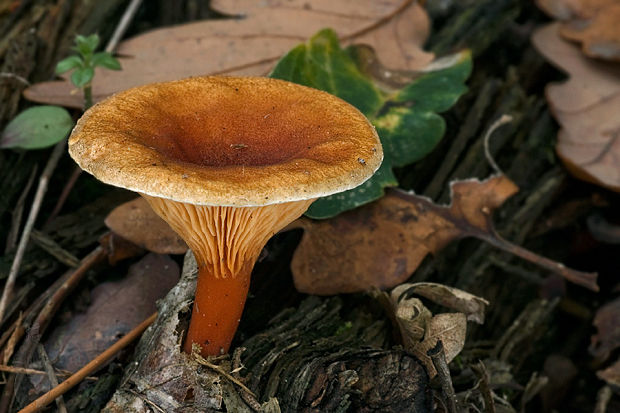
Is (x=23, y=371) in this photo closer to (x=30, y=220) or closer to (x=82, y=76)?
(x=30, y=220)

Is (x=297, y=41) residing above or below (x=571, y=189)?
above

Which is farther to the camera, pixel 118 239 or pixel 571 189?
pixel 571 189

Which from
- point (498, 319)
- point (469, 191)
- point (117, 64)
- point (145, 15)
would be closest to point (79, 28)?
point (145, 15)

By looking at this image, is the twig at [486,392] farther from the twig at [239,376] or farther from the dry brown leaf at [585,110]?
the dry brown leaf at [585,110]

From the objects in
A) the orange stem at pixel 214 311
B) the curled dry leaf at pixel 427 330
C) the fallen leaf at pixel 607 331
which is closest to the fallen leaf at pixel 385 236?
the curled dry leaf at pixel 427 330

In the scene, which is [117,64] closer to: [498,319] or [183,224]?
[183,224]
